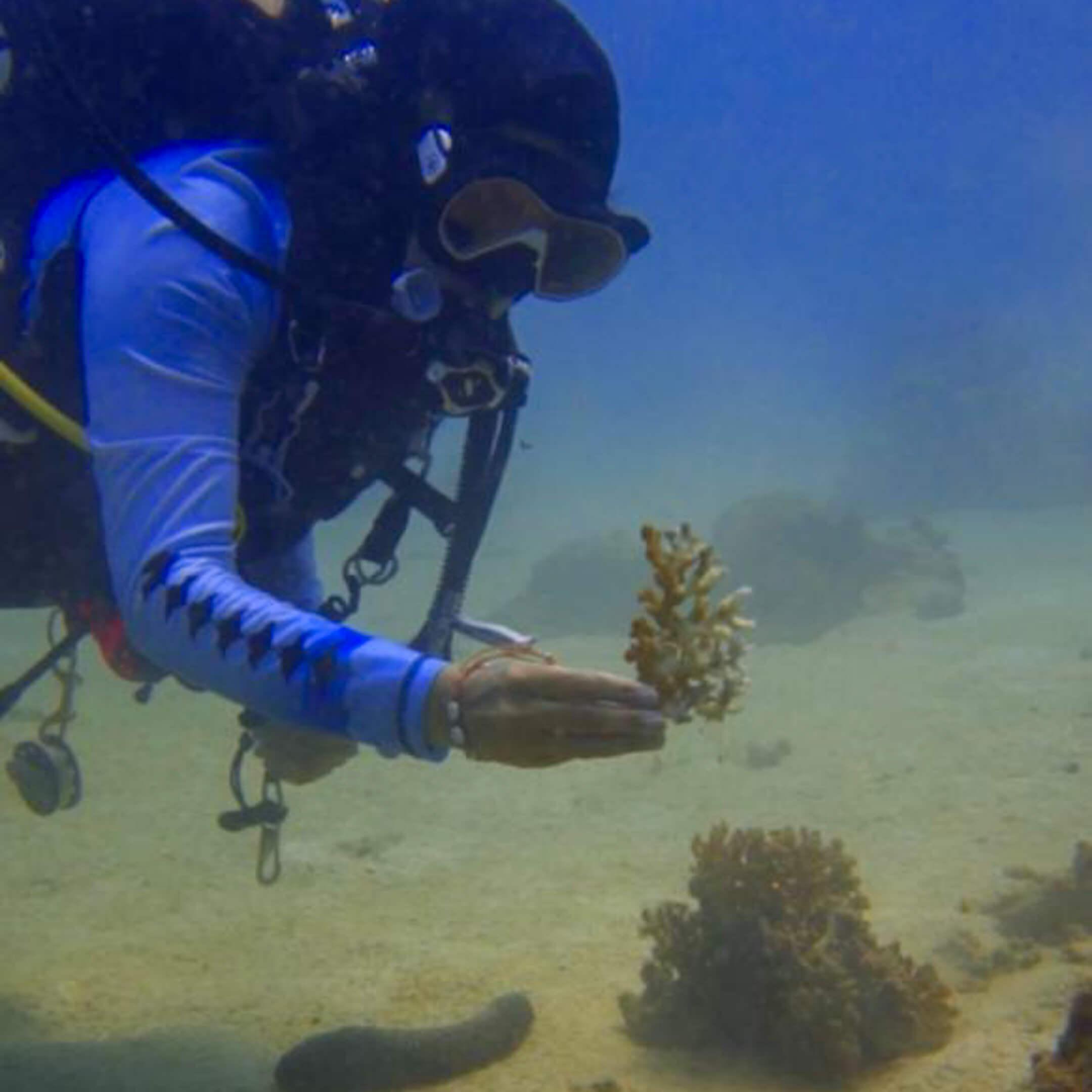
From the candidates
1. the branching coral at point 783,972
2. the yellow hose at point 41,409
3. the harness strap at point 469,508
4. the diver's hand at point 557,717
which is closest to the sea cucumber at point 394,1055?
the branching coral at point 783,972

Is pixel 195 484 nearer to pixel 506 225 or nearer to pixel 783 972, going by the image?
pixel 506 225

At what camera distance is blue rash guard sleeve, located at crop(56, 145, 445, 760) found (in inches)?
94.3

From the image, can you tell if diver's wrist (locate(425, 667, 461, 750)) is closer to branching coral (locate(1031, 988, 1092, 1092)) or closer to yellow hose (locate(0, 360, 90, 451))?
yellow hose (locate(0, 360, 90, 451))

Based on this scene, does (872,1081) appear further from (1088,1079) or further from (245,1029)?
(245,1029)

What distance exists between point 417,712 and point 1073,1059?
212 cm

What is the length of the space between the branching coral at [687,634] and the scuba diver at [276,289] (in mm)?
413

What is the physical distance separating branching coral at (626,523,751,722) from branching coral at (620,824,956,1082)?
7.60ft

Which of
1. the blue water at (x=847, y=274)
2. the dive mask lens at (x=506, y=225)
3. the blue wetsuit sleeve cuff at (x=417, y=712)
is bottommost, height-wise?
the blue wetsuit sleeve cuff at (x=417, y=712)

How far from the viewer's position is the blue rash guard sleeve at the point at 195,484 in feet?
7.86

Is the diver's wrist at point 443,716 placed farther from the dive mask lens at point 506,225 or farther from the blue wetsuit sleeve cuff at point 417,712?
the dive mask lens at point 506,225

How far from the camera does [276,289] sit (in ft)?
9.55

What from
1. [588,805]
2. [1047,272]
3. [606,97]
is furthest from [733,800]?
[1047,272]

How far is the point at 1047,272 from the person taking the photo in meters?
111

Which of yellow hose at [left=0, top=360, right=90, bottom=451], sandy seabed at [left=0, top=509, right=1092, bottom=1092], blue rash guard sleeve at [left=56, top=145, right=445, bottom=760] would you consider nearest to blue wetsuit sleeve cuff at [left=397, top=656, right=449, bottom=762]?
blue rash guard sleeve at [left=56, top=145, right=445, bottom=760]
